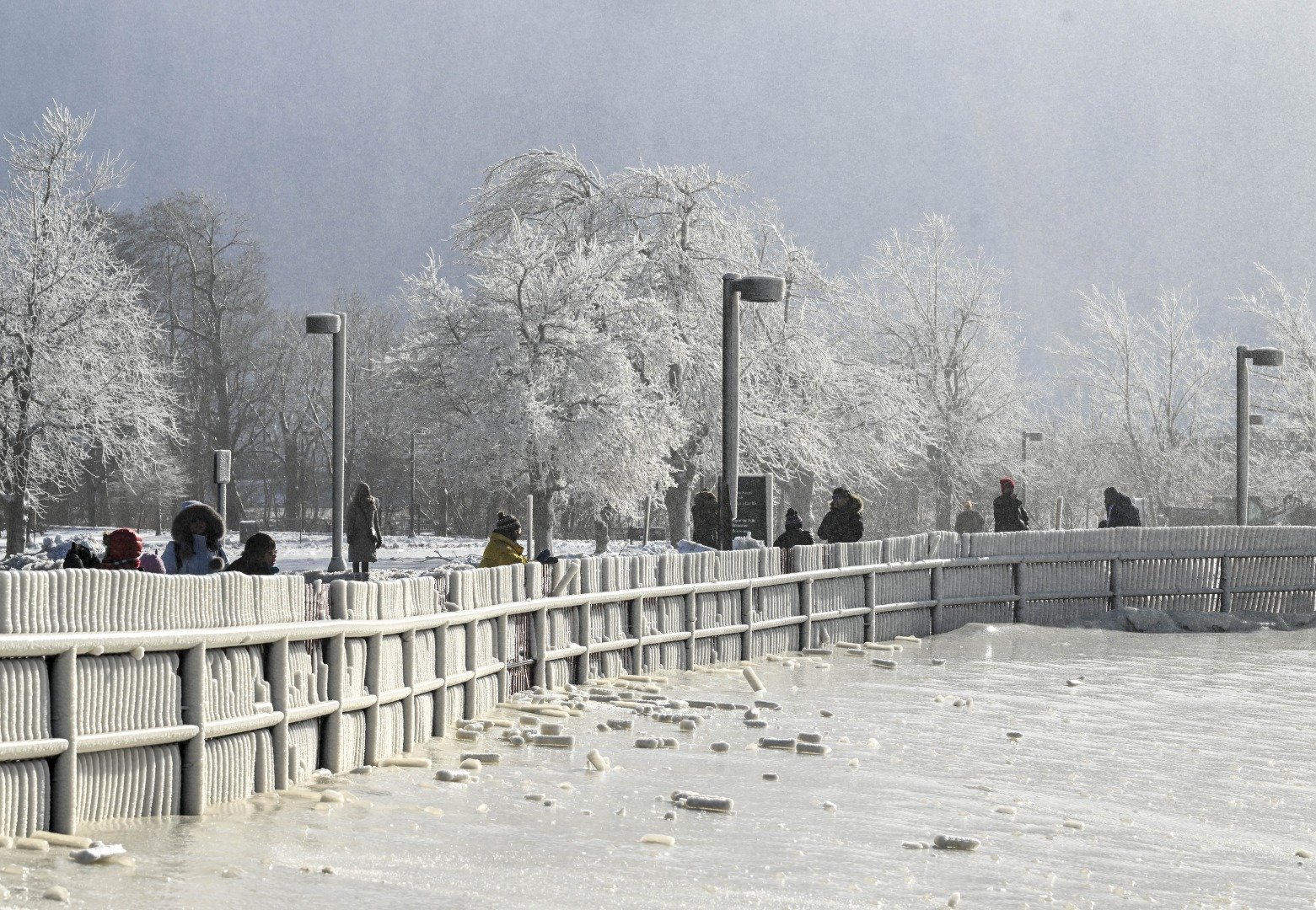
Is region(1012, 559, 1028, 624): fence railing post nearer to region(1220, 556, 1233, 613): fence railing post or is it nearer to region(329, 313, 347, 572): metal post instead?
region(1220, 556, 1233, 613): fence railing post

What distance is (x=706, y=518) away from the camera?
21.9m

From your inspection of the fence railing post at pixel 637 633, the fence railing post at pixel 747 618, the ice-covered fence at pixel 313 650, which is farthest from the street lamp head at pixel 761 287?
the fence railing post at pixel 637 633

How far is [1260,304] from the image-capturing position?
5331 cm

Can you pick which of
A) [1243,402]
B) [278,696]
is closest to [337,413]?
[1243,402]

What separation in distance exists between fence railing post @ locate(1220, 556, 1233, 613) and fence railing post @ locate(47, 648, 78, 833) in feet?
66.6

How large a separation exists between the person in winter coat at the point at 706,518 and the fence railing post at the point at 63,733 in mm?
14605

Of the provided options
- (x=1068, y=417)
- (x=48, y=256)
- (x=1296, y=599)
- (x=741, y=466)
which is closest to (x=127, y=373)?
(x=48, y=256)

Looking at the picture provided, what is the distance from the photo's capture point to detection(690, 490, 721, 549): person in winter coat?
71.2 ft

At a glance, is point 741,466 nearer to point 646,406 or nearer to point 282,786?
point 646,406

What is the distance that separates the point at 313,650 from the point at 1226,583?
18244 mm

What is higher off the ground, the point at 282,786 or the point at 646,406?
the point at 646,406

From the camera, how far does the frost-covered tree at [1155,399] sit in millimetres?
59438

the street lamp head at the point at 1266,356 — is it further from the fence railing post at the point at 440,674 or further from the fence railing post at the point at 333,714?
the fence railing post at the point at 333,714

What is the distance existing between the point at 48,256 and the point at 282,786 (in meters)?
29.7
